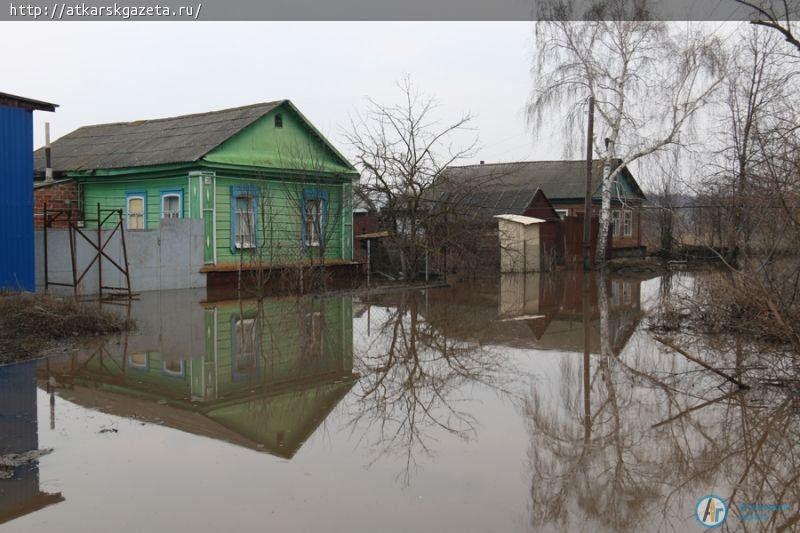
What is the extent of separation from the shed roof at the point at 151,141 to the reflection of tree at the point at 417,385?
1000cm

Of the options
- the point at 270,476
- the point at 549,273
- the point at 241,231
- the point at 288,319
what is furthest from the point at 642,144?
the point at 270,476

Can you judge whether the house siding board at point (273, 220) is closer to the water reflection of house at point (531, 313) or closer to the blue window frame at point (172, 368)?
the water reflection of house at point (531, 313)

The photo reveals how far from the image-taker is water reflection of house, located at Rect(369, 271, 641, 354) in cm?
1152

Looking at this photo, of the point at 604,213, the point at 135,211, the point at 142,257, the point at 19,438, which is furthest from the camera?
the point at 604,213

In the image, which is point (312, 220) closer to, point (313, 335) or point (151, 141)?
point (151, 141)

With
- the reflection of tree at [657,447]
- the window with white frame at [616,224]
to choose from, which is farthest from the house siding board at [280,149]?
the window with white frame at [616,224]

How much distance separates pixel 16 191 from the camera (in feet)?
47.1

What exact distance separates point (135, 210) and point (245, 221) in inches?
133

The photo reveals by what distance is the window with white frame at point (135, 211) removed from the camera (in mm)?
21062

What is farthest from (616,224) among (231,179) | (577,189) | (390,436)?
(390,436)

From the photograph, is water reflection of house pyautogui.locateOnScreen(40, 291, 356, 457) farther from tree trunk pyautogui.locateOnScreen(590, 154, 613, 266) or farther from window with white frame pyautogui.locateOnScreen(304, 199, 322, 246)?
tree trunk pyautogui.locateOnScreen(590, 154, 613, 266)

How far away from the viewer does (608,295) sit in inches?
743

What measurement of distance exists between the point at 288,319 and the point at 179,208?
8.17m

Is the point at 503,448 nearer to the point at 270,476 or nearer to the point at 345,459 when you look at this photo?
the point at 345,459
